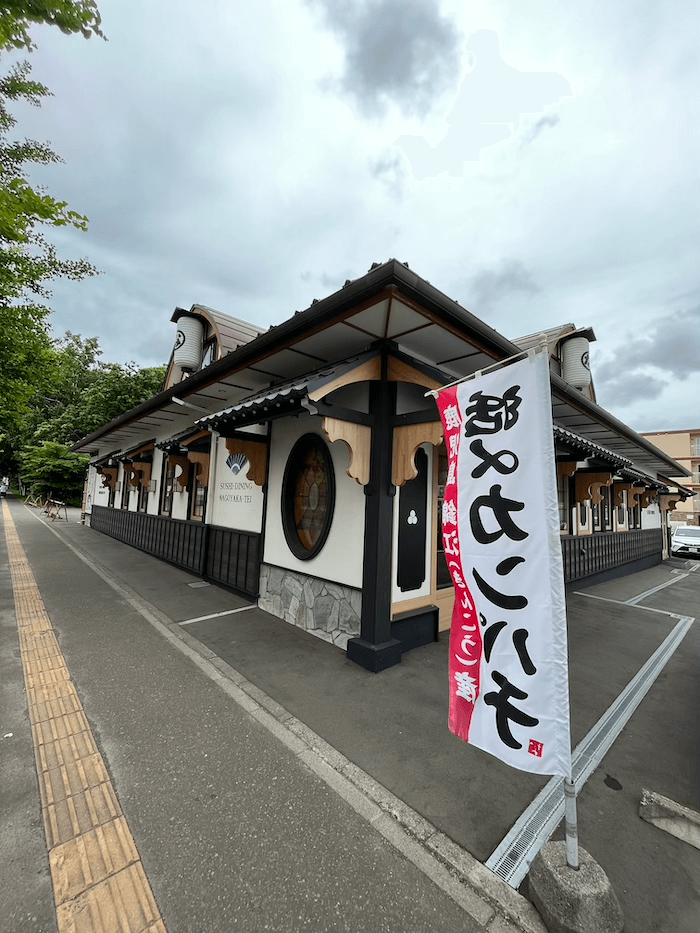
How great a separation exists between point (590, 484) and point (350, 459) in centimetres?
706

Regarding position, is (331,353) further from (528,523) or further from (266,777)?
(266,777)

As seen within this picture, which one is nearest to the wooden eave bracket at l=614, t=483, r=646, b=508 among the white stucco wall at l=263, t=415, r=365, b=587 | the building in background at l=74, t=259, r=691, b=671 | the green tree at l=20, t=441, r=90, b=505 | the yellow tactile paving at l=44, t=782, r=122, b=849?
the building in background at l=74, t=259, r=691, b=671

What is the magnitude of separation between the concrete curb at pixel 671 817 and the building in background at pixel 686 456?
43.0 m

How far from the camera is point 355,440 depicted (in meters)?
4.47

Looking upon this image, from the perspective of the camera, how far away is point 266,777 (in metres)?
2.71

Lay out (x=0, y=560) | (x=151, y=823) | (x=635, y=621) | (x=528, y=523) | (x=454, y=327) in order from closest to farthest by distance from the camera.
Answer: (x=528, y=523)
(x=151, y=823)
(x=454, y=327)
(x=635, y=621)
(x=0, y=560)

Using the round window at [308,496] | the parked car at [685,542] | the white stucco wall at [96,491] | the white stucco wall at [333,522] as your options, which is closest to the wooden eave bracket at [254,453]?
the white stucco wall at [333,522]

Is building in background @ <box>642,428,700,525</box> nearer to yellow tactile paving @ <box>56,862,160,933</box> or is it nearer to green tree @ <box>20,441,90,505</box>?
yellow tactile paving @ <box>56,862,160,933</box>

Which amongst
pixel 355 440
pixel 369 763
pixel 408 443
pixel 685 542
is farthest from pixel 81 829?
pixel 685 542

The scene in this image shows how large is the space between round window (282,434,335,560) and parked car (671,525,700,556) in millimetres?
22424

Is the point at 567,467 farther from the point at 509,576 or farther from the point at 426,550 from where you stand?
the point at 509,576

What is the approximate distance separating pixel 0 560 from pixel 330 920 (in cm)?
1265

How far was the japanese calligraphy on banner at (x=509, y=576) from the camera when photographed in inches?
78.1

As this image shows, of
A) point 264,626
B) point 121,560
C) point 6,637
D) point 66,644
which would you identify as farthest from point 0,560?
point 264,626
